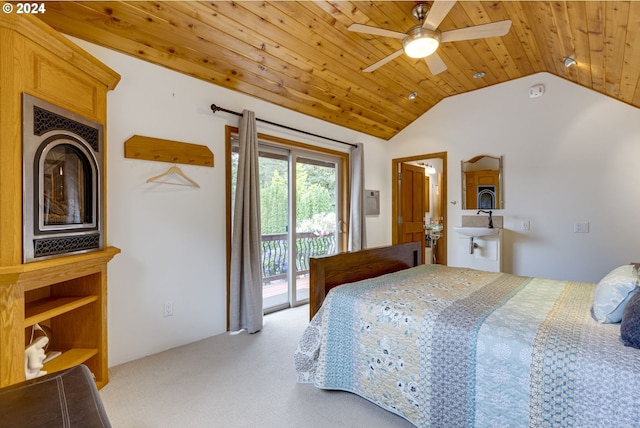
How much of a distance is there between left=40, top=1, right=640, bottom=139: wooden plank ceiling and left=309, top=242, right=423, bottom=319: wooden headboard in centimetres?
193

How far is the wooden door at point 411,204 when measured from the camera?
516cm

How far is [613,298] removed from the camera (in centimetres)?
153

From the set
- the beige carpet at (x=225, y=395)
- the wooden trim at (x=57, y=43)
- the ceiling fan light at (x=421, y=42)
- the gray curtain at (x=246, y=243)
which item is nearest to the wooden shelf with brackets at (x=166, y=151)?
the gray curtain at (x=246, y=243)

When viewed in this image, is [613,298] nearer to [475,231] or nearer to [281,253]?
[475,231]

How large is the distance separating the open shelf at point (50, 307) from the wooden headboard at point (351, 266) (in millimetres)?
1486

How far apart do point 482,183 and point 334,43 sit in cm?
276

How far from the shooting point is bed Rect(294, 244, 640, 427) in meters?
1.22

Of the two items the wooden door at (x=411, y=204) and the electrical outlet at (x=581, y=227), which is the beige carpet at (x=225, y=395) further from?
the electrical outlet at (x=581, y=227)

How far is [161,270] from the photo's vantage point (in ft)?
8.84

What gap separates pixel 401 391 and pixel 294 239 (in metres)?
2.44

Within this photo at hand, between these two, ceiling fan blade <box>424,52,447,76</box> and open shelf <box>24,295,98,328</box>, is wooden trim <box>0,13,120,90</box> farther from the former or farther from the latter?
ceiling fan blade <box>424,52,447,76</box>

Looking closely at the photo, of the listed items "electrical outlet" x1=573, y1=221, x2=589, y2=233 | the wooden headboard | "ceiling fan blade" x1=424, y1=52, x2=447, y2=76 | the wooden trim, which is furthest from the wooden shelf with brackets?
"electrical outlet" x1=573, y1=221, x2=589, y2=233

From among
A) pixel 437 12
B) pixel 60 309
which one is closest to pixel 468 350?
pixel 437 12

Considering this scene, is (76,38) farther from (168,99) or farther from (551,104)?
(551,104)
